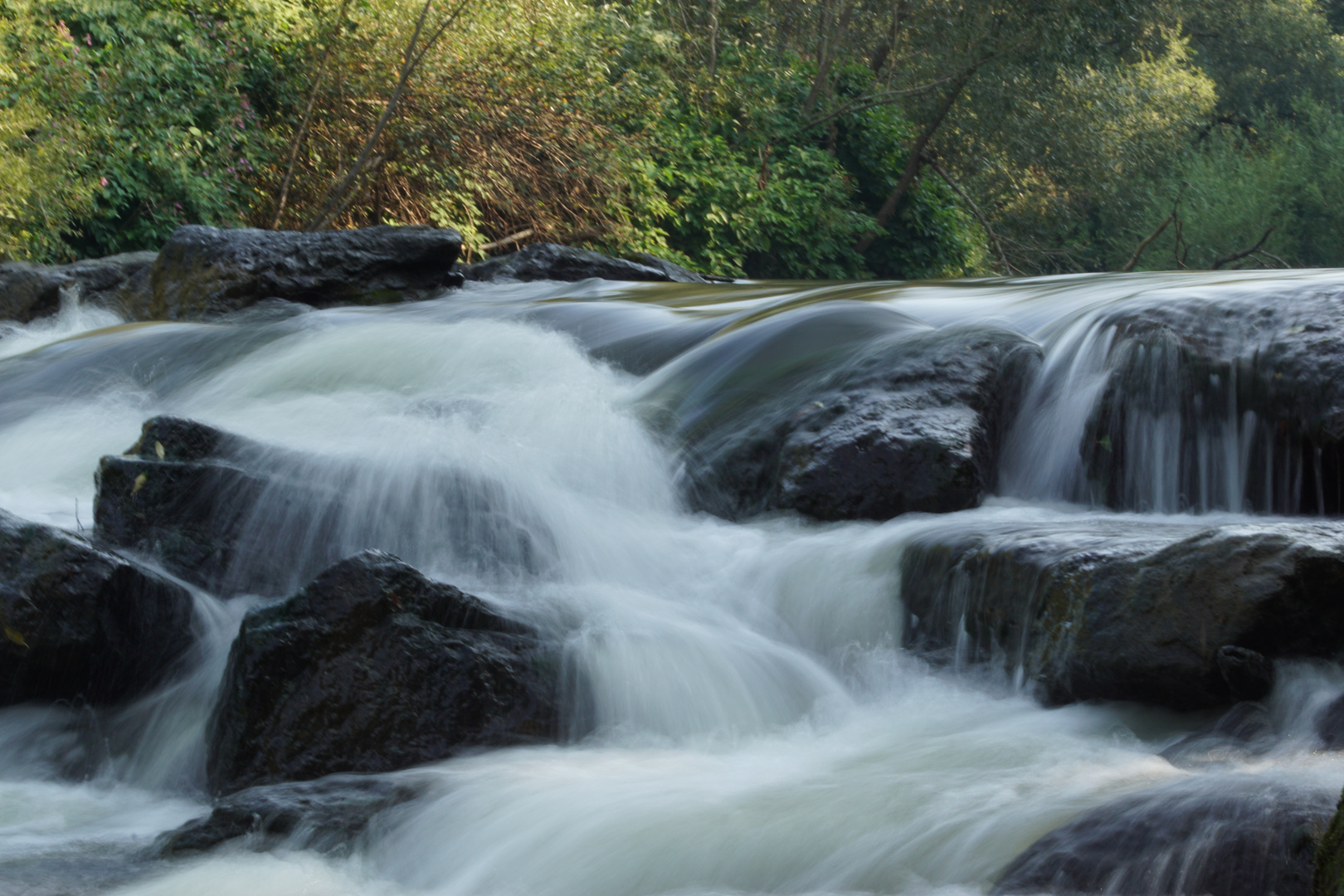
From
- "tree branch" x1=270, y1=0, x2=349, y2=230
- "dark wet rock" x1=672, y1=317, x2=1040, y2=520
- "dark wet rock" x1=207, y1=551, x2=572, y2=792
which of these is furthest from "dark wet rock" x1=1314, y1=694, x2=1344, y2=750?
"tree branch" x1=270, y1=0, x2=349, y2=230

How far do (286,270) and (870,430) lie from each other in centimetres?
505

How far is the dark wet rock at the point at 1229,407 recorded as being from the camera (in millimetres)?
3752

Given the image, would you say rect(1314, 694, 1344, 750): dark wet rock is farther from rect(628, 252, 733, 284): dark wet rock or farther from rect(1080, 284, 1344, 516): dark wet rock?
rect(628, 252, 733, 284): dark wet rock

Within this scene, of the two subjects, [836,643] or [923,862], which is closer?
[923,862]

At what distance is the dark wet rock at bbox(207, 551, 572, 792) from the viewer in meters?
2.90

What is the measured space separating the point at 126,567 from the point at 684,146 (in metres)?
11.7

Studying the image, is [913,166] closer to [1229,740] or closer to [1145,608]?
[1145,608]

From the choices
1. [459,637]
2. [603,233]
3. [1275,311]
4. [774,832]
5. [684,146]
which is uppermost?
[684,146]

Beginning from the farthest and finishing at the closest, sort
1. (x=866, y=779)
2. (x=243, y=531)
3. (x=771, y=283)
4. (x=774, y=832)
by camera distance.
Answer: (x=771, y=283)
(x=243, y=531)
(x=866, y=779)
(x=774, y=832)

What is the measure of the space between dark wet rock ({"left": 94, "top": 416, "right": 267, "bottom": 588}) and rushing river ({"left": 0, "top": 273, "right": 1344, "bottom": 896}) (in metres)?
0.15

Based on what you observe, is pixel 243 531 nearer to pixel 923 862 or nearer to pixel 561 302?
pixel 923 862

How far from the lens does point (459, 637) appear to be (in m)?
3.04

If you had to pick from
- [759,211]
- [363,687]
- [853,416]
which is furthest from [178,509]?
[759,211]

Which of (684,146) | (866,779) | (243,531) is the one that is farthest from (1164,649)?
(684,146)
